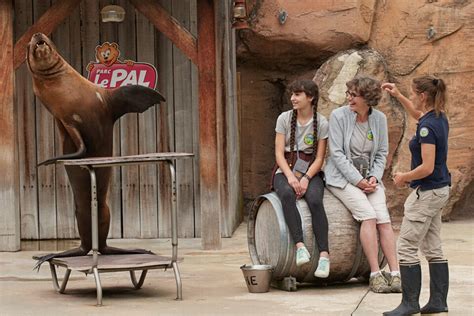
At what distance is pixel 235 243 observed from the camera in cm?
1066

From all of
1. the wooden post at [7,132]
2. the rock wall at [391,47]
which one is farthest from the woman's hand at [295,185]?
the rock wall at [391,47]

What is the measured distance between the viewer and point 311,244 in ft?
25.4

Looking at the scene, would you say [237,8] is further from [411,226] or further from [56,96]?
[411,226]

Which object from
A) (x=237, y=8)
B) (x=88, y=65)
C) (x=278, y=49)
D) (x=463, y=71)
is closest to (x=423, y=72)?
(x=463, y=71)

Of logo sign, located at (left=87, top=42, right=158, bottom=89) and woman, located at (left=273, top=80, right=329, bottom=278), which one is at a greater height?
logo sign, located at (left=87, top=42, right=158, bottom=89)

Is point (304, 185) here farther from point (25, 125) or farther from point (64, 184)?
point (25, 125)

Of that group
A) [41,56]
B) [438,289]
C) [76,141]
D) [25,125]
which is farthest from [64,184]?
[438,289]

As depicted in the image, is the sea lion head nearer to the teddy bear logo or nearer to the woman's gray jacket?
Result: the woman's gray jacket

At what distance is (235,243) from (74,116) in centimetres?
323

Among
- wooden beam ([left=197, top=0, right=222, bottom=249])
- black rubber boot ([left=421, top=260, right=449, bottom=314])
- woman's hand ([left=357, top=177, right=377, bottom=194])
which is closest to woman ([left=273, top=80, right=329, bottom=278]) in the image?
woman's hand ([left=357, top=177, right=377, bottom=194])

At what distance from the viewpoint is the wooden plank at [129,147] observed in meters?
10.9

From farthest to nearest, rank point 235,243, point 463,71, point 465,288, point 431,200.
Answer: point 463,71
point 235,243
point 465,288
point 431,200

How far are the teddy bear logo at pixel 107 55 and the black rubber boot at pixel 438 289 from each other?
15.9 feet

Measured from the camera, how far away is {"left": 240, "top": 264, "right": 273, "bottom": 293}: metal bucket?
767 cm
